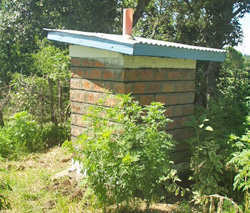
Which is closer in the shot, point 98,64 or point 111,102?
point 111,102

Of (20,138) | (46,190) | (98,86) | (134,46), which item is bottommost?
(46,190)

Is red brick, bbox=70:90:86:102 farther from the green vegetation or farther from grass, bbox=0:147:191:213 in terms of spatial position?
grass, bbox=0:147:191:213

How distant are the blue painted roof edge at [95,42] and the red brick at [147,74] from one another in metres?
0.53

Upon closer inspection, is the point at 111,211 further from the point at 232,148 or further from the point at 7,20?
the point at 7,20

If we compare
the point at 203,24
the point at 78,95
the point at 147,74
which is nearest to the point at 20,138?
the point at 78,95

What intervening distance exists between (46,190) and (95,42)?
6.65 feet

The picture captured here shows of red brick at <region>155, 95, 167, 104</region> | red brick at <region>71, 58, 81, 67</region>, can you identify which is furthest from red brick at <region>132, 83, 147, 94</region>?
red brick at <region>71, 58, 81, 67</region>

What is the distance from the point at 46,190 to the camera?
4.01 metres

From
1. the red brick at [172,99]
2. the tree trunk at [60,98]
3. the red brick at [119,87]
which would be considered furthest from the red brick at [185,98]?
the tree trunk at [60,98]

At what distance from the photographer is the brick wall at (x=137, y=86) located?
396 centimetres

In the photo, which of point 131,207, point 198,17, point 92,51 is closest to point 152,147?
point 131,207

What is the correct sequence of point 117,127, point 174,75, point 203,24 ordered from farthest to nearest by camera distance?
1. point 203,24
2. point 174,75
3. point 117,127

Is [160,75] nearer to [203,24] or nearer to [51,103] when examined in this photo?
[51,103]

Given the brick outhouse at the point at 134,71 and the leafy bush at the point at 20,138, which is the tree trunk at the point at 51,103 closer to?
the leafy bush at the point at 20,138
